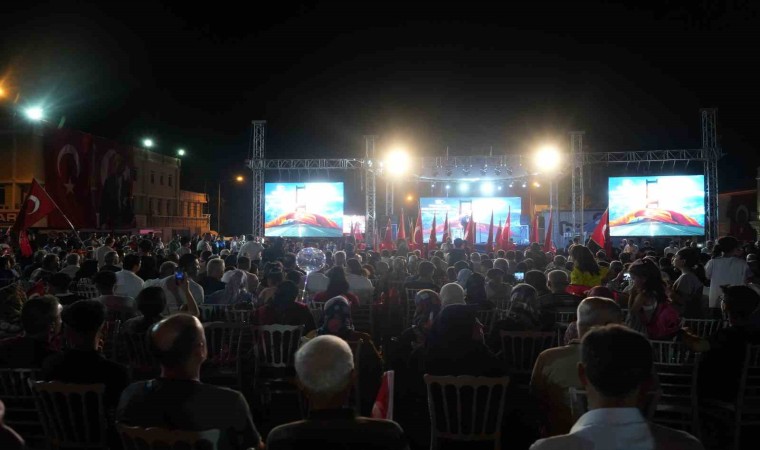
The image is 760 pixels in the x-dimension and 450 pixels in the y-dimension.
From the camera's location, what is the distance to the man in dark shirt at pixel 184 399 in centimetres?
253

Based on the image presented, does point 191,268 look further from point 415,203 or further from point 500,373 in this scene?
point 415,203

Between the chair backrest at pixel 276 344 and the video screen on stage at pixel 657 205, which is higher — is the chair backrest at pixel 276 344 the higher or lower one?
the lower one

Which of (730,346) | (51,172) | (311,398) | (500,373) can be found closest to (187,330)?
(311,398)

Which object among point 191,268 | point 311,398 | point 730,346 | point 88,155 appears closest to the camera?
point 311,398

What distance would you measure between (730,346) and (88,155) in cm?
3112

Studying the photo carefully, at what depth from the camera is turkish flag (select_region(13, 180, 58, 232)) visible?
10.1 metres

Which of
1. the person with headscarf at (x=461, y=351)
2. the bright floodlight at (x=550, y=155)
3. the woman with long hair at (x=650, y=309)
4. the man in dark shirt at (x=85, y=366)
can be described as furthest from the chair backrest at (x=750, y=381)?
the bright floodlight at (x=550, y=155)

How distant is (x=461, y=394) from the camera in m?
3.50

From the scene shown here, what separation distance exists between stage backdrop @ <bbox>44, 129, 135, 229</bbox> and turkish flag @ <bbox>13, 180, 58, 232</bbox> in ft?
61.6

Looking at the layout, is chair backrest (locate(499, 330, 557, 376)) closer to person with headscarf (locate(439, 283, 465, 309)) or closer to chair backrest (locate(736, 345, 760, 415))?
person with headscarf (locate(439, 283, 465, 309))

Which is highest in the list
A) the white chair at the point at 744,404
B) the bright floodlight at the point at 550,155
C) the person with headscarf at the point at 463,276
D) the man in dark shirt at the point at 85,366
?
the bright floodlight at the point at 550,155

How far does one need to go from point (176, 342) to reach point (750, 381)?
4.39 metres

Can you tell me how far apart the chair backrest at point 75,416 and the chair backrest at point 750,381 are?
425cm

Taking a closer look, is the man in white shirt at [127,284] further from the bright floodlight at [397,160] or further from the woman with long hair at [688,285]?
the bright floodlight at [397,160]
